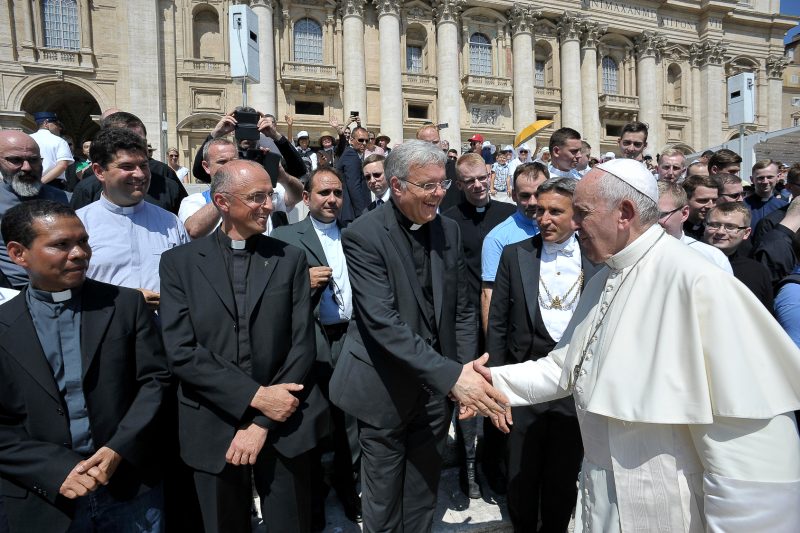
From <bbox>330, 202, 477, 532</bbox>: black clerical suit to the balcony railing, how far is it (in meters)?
28.4

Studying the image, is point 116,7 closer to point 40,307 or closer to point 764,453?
point 40,307

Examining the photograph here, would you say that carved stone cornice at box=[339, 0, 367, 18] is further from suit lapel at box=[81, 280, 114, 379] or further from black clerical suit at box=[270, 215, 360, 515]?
suit lapel at box=[81, 280, 114, 379]

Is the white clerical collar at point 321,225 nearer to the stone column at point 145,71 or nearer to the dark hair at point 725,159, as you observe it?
the dark hair at point 725,159

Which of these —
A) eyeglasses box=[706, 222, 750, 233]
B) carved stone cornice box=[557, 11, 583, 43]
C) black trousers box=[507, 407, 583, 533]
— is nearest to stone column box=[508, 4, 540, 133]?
carved stone cornice box=[557, 11, 583, 43]

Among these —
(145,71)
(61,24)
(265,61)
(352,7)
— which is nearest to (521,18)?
(352,7)

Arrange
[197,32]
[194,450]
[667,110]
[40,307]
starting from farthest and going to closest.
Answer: [667,110] → [197,32] → [194,450] → [40,307]

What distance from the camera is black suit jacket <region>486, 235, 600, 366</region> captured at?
11.0 feet

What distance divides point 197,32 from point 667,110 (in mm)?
30881

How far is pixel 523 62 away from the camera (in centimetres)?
3014

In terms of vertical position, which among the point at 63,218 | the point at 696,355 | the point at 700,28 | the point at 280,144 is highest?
the point at 700,28

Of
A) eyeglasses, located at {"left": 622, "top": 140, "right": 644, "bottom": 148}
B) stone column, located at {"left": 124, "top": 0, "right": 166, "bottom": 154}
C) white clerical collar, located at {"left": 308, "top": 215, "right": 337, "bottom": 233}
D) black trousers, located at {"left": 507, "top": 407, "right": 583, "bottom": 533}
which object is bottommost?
black trousers, located at {"left": 507, "top": 407, "right": 583, "bottom": 533}

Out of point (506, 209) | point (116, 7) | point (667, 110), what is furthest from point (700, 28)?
point (506, 209)

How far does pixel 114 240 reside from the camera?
10.5 ft

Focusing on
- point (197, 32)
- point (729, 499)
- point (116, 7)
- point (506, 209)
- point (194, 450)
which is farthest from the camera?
point (197, 32)
